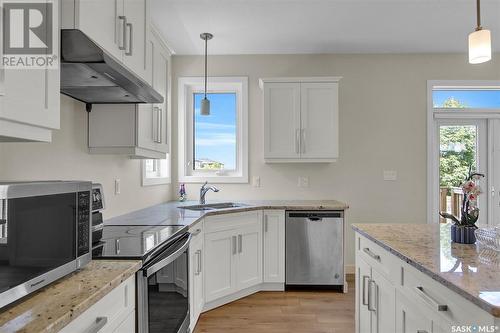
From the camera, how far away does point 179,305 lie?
76.6 inches

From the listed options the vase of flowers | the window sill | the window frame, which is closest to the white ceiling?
the window frame

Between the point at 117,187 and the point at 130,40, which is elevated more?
the point at 130,40

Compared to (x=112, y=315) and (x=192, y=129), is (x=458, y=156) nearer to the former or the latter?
(x=192, y=129)

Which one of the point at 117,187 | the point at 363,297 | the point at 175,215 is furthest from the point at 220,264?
the point at 363,297

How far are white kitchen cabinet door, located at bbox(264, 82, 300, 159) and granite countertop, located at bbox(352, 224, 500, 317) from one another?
1.73m

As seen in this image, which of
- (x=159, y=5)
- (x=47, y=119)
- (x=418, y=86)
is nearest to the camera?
(x=47, y=119)

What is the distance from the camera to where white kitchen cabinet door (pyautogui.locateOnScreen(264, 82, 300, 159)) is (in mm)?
3648

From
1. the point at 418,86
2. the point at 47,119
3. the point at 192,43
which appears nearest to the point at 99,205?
the point at 47,119

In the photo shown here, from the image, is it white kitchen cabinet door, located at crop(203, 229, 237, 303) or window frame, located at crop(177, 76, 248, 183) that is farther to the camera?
window frame, located at crop(177, 76, 248, 183)

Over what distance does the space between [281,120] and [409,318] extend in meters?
2.56

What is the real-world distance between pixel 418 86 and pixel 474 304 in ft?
11.7

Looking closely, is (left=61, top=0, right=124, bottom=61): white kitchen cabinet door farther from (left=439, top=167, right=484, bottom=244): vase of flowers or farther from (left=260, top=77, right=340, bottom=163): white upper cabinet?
(left=260, top=77, right=340, bottom=163): white upper cabinet

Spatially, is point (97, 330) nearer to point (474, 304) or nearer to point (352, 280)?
point (474, 304)

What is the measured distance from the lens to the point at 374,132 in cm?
400
